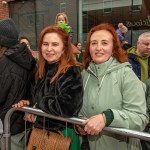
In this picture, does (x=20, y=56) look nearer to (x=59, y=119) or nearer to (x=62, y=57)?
(x=62, y=57)

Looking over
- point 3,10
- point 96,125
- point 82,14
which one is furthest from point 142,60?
point 3,10

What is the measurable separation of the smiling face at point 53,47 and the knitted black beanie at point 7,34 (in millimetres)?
348

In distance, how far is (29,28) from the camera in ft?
29.2

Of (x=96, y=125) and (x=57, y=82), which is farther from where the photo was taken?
(x=57, y=82)

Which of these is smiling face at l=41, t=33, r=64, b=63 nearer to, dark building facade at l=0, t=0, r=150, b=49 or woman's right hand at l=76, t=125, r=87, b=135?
woman's right hand at l=76, t=125, r=87, b=135

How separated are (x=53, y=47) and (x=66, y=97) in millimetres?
496

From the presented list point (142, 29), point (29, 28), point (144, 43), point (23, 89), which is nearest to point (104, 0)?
point (142, 29)

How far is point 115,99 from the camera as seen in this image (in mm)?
1959

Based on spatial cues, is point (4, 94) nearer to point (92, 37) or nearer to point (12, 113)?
point (12, 113)

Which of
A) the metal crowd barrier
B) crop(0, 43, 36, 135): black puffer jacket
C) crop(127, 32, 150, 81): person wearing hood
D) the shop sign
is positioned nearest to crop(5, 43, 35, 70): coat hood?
crop(0, 43, 36, 135): black puffer jacket

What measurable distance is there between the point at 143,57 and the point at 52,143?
76.6 inches

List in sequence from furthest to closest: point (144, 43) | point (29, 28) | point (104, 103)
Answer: point (29, 28) < point (144, 43) < point (104, 103)

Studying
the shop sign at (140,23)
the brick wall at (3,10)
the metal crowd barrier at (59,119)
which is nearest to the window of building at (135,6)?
the shop sign at (140,23)

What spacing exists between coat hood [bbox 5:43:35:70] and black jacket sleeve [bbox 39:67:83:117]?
19.5 inches
